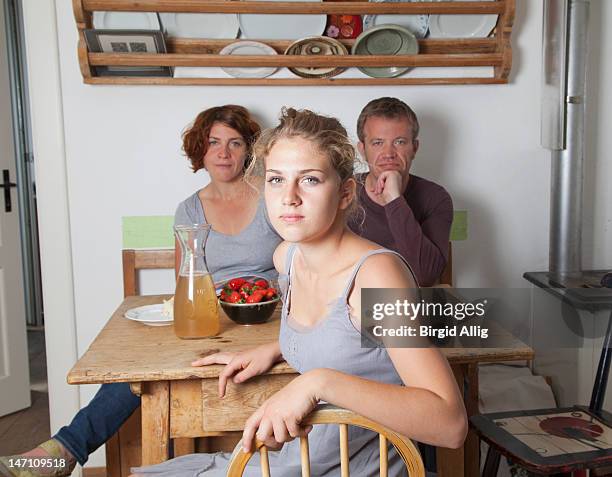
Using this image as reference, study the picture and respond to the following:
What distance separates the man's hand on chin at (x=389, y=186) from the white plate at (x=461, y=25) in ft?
2.35

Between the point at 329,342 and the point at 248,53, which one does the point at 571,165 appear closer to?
the point at 248,53

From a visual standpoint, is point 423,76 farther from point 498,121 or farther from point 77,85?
point 77,85

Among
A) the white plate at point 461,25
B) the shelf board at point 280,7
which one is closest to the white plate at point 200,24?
the shelf board at point 280,7

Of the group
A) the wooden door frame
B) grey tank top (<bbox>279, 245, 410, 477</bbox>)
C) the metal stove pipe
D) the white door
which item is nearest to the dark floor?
the white door

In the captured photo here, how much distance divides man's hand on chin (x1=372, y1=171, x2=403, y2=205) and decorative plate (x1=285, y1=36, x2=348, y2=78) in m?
0.52

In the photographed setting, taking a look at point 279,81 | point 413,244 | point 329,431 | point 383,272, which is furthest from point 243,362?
point 279,81

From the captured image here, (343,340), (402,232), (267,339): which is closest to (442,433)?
(343,340)

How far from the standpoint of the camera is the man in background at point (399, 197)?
210cm

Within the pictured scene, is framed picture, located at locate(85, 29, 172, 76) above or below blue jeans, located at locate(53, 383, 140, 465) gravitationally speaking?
above

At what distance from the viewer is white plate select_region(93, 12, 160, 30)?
2426mm

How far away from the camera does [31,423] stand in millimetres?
2971

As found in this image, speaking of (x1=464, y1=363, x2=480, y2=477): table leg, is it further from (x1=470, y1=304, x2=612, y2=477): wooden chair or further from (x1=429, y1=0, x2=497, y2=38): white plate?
(x1=429, y1=0, x2=497, y2=38): white plate

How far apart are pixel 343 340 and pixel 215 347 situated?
1.51 ft

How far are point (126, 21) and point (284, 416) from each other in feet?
6.32
